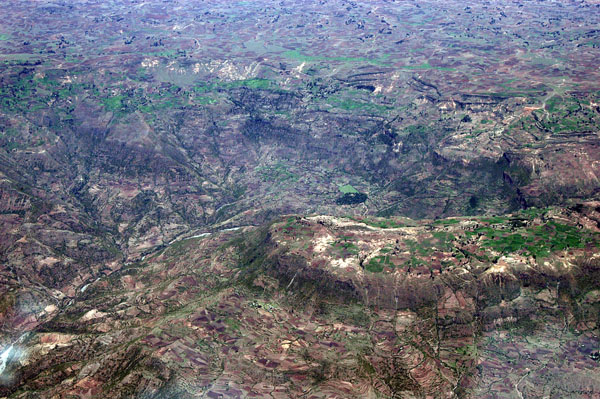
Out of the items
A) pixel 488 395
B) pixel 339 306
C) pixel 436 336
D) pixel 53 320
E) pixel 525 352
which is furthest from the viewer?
pixel 53 320

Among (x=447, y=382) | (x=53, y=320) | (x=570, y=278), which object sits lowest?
(x=53, y=320)

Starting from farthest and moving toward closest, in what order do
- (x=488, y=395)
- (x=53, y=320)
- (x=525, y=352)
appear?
(x=53, y=320) < (x=525, y=352) < (x=488, y=395)

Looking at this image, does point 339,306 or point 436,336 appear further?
point 339,306

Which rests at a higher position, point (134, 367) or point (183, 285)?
point (134, 367)

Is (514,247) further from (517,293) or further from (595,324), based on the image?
(595,324)

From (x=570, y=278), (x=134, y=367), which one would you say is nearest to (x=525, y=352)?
(x=570, y=278)

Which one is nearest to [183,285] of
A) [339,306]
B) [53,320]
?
[53,320]
